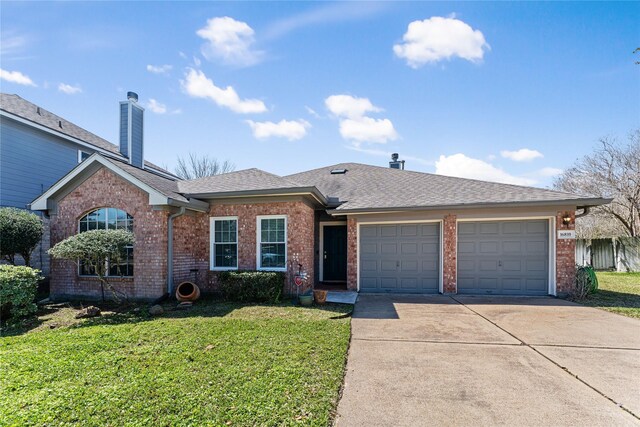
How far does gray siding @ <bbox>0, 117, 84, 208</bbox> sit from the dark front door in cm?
1050

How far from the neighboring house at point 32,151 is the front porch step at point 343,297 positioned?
32.2 feet

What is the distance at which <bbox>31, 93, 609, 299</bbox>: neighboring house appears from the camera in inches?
325

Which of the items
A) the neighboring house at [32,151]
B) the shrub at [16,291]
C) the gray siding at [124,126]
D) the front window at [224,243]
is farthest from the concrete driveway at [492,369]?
the gray siding at [124,126]

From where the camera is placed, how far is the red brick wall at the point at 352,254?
31.9 ft

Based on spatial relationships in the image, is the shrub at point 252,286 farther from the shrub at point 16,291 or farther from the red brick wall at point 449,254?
the red brick wall at point 449,254

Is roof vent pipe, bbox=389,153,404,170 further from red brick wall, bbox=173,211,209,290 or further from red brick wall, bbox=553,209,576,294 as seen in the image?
red brick wall, bbox=173,211,209,290

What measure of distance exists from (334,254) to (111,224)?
278 inches

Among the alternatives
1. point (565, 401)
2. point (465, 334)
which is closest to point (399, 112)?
point (465, 334)

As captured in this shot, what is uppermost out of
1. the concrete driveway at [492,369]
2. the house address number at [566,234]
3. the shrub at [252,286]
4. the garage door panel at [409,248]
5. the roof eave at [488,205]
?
the roof eave at [488,205]

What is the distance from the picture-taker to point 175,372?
3844mm

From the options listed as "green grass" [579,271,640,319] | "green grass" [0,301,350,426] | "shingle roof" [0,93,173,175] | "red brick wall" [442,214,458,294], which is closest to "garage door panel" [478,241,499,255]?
"red brick wall" [442,214,458,294]

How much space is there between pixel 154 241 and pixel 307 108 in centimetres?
689

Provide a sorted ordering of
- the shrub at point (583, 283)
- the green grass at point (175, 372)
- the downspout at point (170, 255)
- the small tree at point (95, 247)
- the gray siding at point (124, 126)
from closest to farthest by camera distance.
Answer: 1. the green grass at point (175, 372)
2. the small tree at point (95, 247)
3. the downspout at point (170, 255)
4. the shrub at point (583, 283)
5. the gray siding at point (124, 126)

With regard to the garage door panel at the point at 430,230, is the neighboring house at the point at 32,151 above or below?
above
